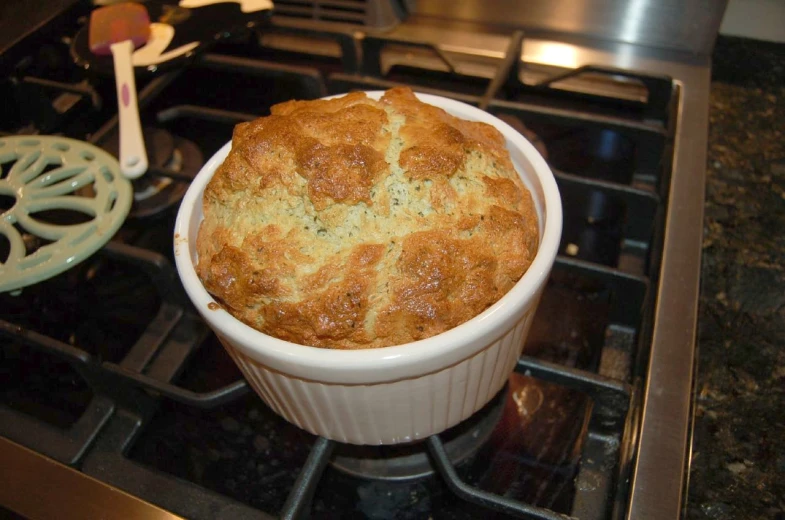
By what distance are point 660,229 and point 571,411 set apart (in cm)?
24

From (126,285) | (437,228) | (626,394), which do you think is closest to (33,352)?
(126,285)

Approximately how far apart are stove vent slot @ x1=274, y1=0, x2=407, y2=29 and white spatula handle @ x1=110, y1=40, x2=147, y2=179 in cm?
30

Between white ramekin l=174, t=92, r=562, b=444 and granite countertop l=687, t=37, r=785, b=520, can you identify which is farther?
granite countertop l=687, t=37, r=785, b=520

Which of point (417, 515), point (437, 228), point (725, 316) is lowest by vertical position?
point (417, 515)

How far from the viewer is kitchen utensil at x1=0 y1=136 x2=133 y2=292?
0.67 metres

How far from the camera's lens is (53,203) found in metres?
0.73

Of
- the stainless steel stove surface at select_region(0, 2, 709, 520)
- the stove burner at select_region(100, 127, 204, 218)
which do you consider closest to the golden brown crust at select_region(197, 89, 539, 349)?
the stainless steel stove surface at select_region(0, 2, 709, 520)

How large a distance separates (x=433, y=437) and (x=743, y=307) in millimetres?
404

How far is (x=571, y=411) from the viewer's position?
656 millimetres

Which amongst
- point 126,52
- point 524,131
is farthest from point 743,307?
point 126,52

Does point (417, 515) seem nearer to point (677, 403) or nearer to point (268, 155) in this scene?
point (677, 403)

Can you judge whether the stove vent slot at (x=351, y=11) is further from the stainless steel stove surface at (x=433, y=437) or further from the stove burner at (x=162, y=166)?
the stove burner at (x=162, y=166)

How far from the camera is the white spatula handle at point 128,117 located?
0.75 metres

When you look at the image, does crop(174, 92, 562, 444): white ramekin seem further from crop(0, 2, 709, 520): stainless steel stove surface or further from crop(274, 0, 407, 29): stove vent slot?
crop(274, 0, 407, 29): stove vent slot
